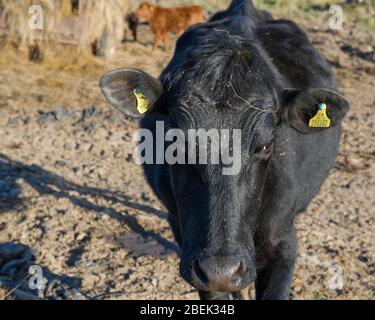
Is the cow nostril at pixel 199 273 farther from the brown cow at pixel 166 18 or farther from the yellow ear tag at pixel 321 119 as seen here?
the brown cow at pixel 166 18

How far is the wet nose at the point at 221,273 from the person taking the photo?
9.40ft

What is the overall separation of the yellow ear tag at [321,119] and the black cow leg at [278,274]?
3.11 ft

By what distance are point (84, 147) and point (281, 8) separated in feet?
35.7

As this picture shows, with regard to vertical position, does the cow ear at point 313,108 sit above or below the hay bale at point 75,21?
above

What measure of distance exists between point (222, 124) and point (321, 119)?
64cm

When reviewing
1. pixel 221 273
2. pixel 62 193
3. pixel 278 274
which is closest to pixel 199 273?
pixel 221 273

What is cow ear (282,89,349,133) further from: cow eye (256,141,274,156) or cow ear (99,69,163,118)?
cow ear (99,69,163,118)

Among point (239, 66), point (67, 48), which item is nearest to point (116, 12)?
point (67, 48)

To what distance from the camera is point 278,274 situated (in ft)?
13.4

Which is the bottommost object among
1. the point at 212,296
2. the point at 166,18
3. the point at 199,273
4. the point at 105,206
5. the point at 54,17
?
the point at 105,206

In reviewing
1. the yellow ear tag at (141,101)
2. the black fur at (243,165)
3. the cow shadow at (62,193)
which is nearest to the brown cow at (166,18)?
the cow shadow at (62,193)

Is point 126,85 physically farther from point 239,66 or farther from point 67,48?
point 67,48

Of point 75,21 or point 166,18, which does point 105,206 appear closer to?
point 75,21

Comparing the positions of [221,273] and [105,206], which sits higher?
[221,273]
